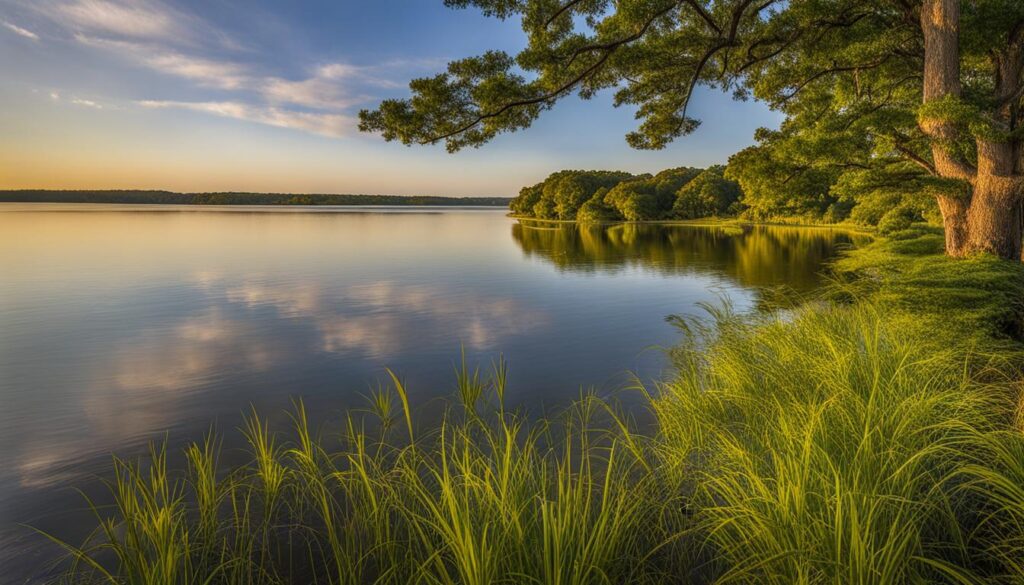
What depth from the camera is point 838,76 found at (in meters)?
15.8

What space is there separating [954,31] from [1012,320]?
21.4 ft

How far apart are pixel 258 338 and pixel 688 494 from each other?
13393 millimetres

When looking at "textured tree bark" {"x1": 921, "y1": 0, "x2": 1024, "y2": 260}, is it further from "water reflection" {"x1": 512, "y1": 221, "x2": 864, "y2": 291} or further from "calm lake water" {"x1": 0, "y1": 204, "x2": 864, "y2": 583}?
"water reflection" {"x1": 512, "y1": 221, "x2": 864, "y2": 291}

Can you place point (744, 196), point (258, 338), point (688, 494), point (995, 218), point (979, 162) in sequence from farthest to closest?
point (744, 196) < point (258, 338) < point (979, 162) < point (995, 218) < point (688, 494)

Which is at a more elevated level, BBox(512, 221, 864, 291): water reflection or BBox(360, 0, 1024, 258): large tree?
BBox(360, 0, 1024, 258): large tree

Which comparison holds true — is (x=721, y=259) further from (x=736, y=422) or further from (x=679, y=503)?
(x=679, y=503)

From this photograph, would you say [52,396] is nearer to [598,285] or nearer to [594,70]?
[594,70]

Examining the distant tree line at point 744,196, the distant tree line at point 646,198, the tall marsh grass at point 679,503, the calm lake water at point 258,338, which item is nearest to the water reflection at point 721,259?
the calm lake water at point 258,338

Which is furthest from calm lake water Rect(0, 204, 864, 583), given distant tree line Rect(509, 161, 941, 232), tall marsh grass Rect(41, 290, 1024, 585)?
distant tree line Rect(509, 161, 941, 232)

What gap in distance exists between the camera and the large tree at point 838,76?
11.1 metres

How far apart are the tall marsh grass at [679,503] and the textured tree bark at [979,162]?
563 centimetres

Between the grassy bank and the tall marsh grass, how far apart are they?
3 centimetres

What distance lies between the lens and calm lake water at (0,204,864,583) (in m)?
8.10

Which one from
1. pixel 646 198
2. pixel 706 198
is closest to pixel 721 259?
pixel 706 198
